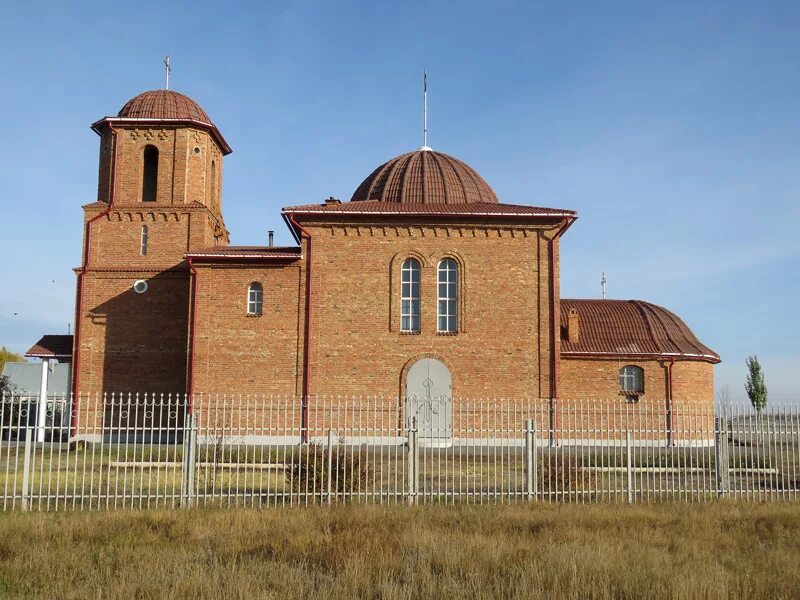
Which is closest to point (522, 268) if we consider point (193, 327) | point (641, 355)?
point (641, 355)

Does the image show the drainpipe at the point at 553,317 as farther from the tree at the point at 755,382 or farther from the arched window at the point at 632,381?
the tree at the point at 755,382

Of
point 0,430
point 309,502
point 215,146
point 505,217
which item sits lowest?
point 309,502

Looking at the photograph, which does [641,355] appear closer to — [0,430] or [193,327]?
[193,327]

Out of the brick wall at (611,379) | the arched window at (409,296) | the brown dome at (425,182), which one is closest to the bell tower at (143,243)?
the brown dome at (425,182)

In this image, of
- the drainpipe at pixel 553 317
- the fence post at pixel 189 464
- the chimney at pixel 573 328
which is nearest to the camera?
the fence post at pixel 189 464

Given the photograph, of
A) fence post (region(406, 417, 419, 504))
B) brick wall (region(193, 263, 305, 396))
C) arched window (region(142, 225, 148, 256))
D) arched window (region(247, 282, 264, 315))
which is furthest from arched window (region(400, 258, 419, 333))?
fence post (region(406, 417, 419, 504))

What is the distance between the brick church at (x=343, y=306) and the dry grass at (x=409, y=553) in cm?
1134

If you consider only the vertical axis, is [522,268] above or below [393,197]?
below

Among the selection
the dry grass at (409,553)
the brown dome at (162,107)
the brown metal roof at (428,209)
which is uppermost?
the brown dome at (162,107)

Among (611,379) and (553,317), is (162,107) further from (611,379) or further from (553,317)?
(611,379)

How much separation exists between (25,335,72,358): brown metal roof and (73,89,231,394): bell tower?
2.08m

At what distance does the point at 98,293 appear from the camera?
80.9ft

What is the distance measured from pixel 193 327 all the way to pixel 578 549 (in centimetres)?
1676

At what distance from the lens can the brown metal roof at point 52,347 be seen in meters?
25.7
